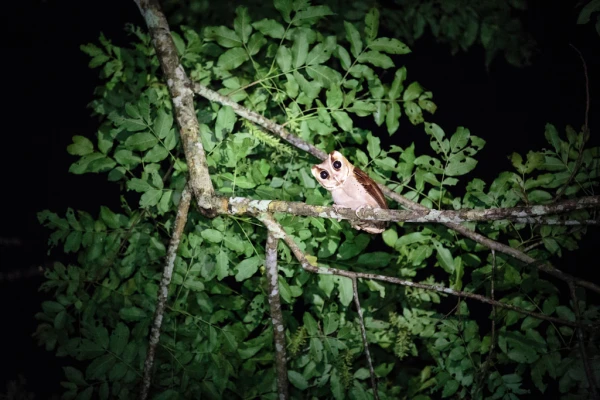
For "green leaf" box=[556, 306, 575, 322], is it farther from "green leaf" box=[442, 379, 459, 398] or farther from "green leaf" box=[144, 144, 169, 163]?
"green leaf" box=[144, 144, 169, 163]

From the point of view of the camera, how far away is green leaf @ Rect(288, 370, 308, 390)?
203 cm

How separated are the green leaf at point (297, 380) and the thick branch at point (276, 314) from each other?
0.10 meters

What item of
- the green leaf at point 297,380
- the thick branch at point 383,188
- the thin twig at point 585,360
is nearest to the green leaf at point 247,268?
the green leaf at point 297,380

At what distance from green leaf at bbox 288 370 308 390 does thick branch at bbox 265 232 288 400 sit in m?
0.10

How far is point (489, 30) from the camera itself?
2912mm

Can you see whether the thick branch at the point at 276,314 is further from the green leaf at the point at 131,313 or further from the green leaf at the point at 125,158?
the green leaf at the point at 125,158

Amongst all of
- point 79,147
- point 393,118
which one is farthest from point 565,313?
point 79,147

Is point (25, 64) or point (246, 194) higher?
point (25, 64)

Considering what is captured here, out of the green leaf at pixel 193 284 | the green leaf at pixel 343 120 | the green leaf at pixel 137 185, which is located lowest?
the green leaf at pixel 193 284

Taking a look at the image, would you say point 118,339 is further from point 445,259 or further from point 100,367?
point 445,259

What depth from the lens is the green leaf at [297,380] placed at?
203 cm

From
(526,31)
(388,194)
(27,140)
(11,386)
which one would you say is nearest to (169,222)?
(388,194)

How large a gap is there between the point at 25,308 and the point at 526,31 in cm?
514

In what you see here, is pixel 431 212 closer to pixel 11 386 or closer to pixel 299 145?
pixel 299 145
